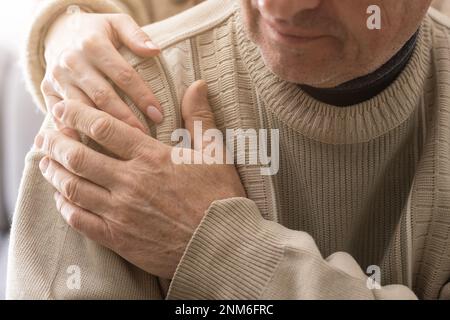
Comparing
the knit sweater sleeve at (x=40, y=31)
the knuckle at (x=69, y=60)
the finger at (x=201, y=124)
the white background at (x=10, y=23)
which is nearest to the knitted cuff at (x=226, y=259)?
the finger at (x=201, y=124)

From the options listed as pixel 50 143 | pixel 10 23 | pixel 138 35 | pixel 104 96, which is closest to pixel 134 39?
pixel 138 35

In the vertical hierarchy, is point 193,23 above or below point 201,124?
above

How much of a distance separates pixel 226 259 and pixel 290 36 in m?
0.33

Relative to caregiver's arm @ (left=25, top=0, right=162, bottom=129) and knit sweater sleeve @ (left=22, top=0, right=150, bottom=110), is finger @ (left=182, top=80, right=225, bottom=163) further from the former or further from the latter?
knit sweater sleeve @ (left=22, top=0, right=150, bottom=110)

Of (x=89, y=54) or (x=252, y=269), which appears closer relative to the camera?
(x=252, y=269)

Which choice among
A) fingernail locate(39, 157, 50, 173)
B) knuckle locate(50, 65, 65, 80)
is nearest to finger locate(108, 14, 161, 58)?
knuckle locate(50, 65, 65, 80)

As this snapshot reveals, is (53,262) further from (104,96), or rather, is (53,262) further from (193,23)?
(193,23)

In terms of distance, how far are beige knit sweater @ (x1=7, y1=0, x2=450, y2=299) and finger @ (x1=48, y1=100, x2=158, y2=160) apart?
0.07m

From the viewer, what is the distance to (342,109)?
38.1 inches

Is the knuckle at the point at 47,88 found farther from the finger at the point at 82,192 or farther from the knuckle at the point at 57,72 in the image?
the finger at the point at 82,192

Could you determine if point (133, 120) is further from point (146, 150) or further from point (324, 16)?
point (324, 16)
